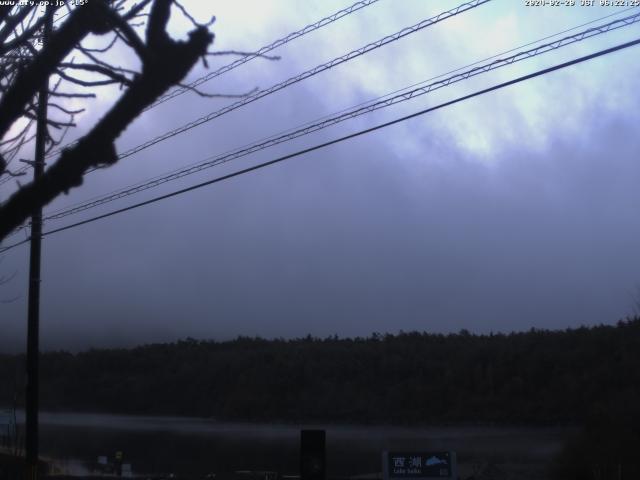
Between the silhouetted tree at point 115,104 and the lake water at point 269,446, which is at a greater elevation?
the silhouetted tree at point 115,104

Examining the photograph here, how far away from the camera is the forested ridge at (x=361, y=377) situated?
179 ft

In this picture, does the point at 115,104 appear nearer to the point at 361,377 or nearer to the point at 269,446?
the point at 269,446

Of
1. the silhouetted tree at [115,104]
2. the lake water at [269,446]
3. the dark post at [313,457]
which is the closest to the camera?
the silhouetted tree at [115,104]

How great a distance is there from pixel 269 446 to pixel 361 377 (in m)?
26.1

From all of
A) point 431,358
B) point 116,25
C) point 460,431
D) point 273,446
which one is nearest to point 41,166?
point 116,25

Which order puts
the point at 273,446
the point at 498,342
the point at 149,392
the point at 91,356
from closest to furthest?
the point at 273,446
the point at 498,342
the point at 149,392
the point at 91,356

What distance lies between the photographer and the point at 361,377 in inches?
2635

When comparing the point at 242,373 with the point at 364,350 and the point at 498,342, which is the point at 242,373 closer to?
the point at 364,350

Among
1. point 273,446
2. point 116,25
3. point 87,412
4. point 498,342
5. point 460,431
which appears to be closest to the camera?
point 116,25

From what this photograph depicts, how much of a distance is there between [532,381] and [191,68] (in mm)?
55084

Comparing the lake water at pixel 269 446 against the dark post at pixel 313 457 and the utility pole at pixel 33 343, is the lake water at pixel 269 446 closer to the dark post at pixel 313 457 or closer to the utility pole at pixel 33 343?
the utility pole at pixel 33 343

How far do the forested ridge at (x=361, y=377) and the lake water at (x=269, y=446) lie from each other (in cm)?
440

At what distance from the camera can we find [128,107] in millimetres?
4723

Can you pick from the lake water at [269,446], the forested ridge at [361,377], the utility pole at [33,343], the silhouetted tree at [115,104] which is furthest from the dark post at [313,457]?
the forested ridge at [361,377]
